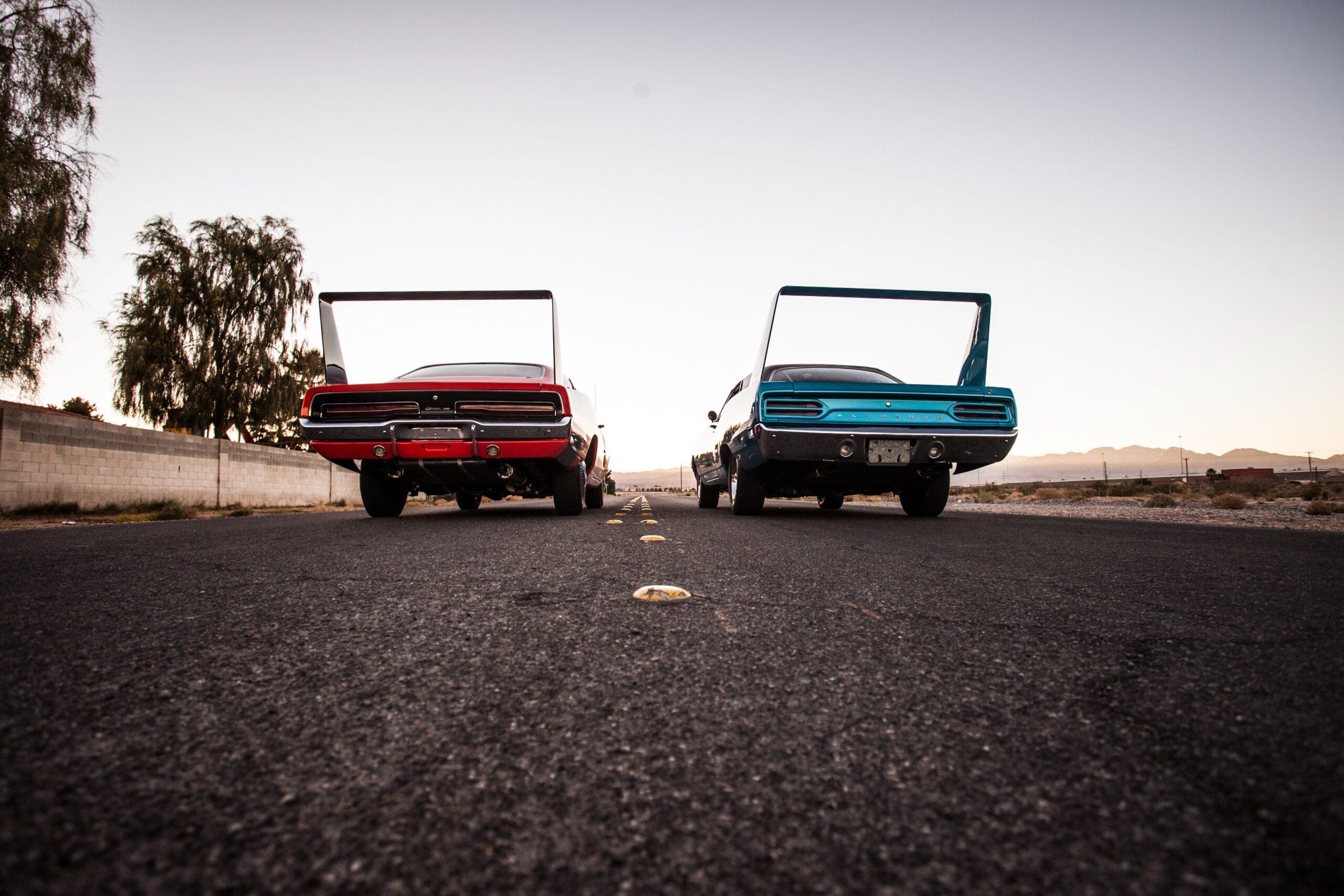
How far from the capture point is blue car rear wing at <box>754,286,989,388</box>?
6.13m

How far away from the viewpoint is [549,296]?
6336 mm

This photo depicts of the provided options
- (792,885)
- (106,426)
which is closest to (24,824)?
(792,885)

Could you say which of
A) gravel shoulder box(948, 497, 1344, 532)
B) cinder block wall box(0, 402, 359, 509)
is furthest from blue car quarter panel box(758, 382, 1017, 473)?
cinder block wall box(0, 402, 359, 509)

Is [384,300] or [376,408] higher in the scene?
[384,300]

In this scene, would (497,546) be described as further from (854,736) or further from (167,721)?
(854,736)

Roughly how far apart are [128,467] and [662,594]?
14.3 metres

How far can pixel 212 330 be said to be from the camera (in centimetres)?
1928

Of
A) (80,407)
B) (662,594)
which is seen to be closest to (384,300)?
(662,594)

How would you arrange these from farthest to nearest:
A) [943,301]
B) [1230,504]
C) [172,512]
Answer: [1230,504], [172,512], [943,301]

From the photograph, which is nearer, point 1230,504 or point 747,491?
point 747,491

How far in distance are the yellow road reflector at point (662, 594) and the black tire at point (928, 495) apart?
17.0 feet

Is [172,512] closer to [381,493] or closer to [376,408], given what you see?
[381,493]

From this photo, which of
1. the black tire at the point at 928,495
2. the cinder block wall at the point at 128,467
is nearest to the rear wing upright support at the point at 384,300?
the black tire at the point at 928,495

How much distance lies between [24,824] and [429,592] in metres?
1.45
